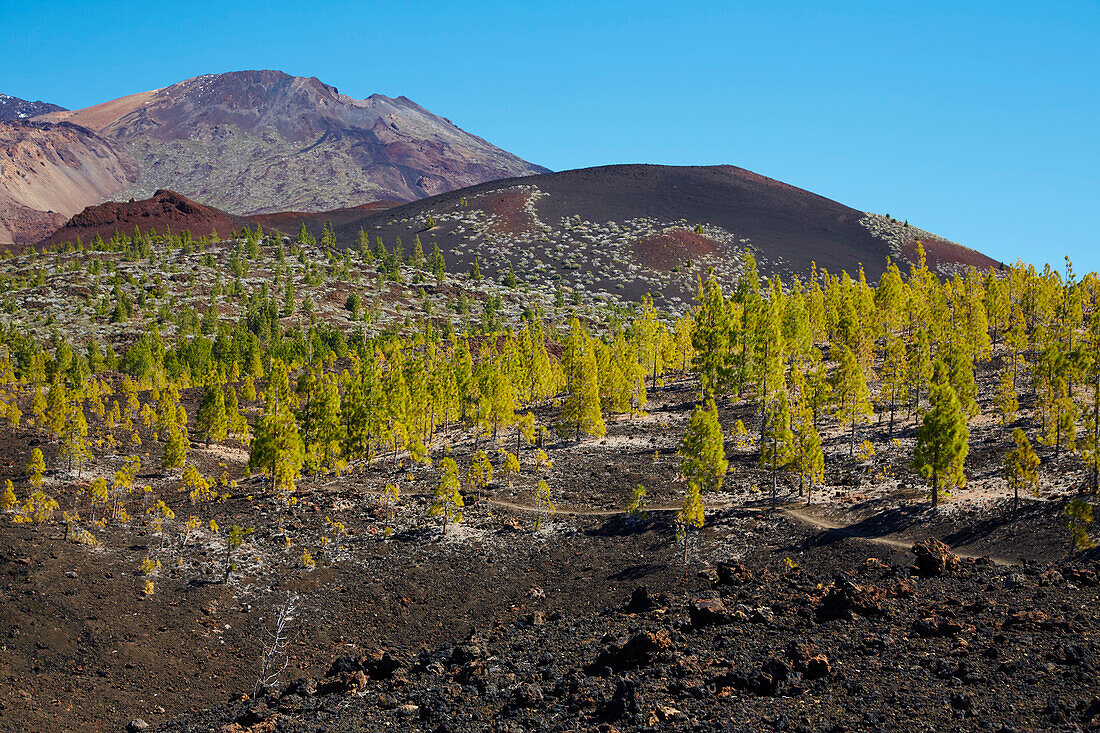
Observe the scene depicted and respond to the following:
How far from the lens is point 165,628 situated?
35.0m

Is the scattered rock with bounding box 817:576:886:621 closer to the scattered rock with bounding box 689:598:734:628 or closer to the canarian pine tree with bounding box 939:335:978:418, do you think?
the scattered rock with bounding box 689:598:734:628

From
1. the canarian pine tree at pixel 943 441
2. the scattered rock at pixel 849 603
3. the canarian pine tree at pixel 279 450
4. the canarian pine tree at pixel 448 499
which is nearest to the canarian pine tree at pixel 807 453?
the canarian pine tree at pixel 943 441

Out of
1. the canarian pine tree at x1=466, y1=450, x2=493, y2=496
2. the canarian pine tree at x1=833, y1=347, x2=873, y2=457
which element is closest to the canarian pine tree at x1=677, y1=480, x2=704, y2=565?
the canarian pine tree at x1=466, y1=450, x2=493, y2=496

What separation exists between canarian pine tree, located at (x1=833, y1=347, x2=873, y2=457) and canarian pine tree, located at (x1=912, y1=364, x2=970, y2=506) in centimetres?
1166

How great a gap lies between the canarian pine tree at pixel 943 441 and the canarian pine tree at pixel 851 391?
11.7 meters

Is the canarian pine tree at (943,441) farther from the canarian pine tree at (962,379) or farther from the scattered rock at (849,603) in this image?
the scattered rock at (849,603)

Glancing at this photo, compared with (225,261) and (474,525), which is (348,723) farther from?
(225,261)

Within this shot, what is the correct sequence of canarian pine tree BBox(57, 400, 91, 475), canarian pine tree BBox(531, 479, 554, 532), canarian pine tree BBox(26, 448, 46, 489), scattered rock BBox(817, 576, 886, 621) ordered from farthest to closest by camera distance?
canarian pine tree BBox(57, 400, 91, 475), canarian pine tree BBox(531, 479, 554, 532), canarian pine tree BBox(26, 448, 46, 489), scattered rock BBox(817, 576, 886, 621)

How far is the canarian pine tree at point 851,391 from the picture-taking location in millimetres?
56375

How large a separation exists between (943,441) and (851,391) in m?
16.2

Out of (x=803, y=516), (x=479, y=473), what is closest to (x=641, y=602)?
(x=803, y=516)

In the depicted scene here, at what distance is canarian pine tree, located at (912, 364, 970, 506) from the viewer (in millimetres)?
41594

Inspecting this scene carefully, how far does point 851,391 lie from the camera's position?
191 feet

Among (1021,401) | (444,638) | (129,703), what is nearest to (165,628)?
(129,703)
